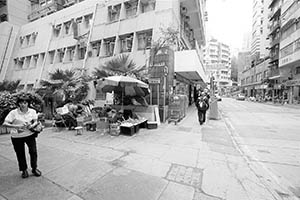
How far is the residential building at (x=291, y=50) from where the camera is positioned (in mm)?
21469

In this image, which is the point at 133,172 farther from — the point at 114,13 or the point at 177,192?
the point at 114,13

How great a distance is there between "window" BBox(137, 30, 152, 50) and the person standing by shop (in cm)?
1133

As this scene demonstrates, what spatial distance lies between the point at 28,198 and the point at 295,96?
33.2 meters

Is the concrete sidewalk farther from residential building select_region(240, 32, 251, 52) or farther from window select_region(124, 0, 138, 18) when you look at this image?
residential building select_region(240, 32, 251, 52)

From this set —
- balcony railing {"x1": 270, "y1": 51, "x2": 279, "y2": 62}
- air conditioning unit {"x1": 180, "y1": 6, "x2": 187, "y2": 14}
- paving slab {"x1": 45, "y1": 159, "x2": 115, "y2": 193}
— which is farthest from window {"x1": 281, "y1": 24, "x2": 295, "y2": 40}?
paving slab {"x1": 45, "y1": 159, "x2": 115, "y2": 193}

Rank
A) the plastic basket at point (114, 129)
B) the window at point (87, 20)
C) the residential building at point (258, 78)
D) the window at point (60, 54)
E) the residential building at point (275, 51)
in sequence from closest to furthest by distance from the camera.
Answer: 1. the plastic basket at point (114, 129)
2. the window at point (87, 20)
3. the window at point (60, 54)
4. the residential building at point (275, 51)
5. the residential building at point (258, 78)

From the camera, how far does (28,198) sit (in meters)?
2.44

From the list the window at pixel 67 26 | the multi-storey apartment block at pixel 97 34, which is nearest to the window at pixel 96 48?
the multi-storey apartment block at pixel 97 34

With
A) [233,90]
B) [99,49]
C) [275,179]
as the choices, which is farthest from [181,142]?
[233,90]

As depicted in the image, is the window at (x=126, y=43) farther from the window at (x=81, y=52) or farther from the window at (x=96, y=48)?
the window at (x=81, y=52)

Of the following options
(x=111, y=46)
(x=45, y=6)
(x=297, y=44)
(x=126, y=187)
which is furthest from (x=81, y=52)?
(x=297, y=44)

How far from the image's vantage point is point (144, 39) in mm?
13492

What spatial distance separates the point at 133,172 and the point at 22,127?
2.28m

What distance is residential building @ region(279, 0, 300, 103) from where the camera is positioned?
70.4 feet
